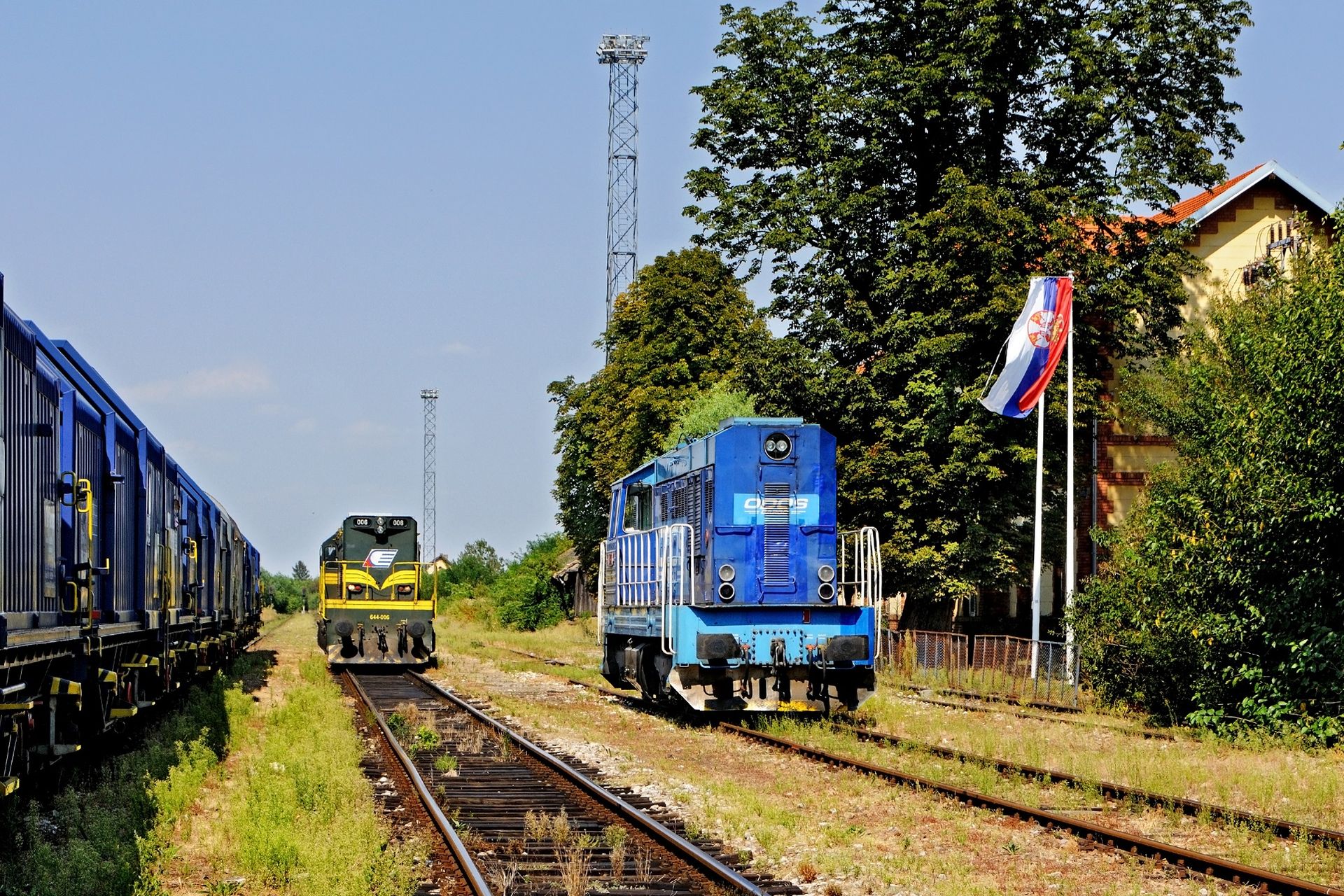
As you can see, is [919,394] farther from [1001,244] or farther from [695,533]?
[695,533]

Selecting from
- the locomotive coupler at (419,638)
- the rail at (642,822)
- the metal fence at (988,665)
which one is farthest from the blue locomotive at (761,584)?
the locomotive coupler at (419,638)

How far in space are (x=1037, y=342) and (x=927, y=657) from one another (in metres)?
7.11

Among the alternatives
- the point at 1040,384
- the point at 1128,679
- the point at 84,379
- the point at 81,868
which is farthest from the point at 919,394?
the point at 81,868

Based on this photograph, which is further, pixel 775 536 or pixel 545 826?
pixel 775 536

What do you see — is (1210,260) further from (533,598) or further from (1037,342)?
(533,598)

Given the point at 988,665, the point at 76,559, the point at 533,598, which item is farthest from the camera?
the point at 533,598

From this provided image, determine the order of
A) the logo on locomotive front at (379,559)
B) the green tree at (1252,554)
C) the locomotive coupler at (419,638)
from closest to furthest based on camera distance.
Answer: the green tree at (1252,554)
the locomotive coupler at (419,638)
the logo on locomotive front at (379,559)

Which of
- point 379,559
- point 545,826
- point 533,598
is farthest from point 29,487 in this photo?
point 533,598

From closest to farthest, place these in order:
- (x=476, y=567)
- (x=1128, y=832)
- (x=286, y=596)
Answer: (x=1128, y=832) → (x=476, y=567) → (x=286, y=596)

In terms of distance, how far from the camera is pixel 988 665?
25.5 meters

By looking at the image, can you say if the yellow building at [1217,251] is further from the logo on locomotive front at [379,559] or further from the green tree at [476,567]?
the green tree at [476,567]

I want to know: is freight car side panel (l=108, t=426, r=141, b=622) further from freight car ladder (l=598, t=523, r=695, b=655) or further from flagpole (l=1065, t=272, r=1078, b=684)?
flagpole (l=1065, t=272, r=1078, b=684)

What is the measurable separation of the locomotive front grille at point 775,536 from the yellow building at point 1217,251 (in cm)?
1621

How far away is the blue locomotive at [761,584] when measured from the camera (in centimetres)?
1694
